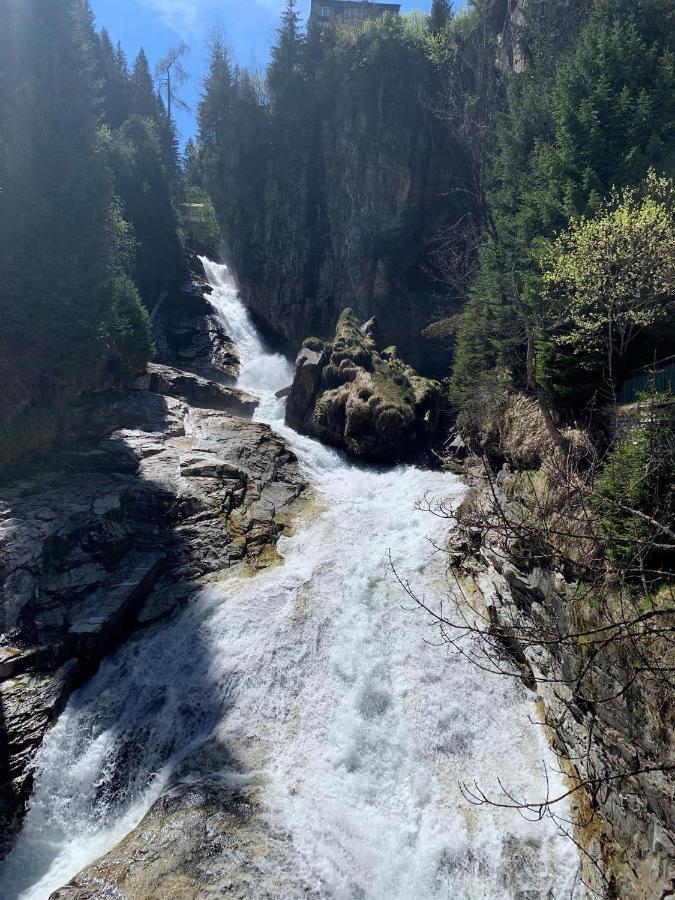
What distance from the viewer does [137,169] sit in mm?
35906

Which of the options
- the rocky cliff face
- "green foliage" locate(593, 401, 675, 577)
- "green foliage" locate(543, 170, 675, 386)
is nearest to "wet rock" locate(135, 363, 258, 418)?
the rocky cliff face

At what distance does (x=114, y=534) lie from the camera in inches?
578

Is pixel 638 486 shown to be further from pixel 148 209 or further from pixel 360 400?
pixel 148 209

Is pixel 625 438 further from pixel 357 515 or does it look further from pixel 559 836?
pixel 357 515

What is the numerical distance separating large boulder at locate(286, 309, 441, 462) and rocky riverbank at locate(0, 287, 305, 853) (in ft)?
10.1

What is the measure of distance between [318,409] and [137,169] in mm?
25681

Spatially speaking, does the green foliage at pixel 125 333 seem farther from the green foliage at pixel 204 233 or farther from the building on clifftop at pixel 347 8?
the building on clifftop at pixel 347 8

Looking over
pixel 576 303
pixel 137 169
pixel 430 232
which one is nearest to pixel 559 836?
pixel 576 303

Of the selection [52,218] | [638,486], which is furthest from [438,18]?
[638,486]

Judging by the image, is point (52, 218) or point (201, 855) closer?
point (201, 855)

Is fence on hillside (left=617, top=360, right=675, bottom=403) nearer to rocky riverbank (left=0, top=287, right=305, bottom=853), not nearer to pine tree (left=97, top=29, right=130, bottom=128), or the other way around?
rocky riverbank (left=0, top=287, right=305, bottom=853)

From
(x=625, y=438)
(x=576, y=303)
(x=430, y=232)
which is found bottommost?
(x=625, y=438)

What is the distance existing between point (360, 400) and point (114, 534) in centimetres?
1158

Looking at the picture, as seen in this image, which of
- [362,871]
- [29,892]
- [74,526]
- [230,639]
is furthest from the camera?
[74,526]
